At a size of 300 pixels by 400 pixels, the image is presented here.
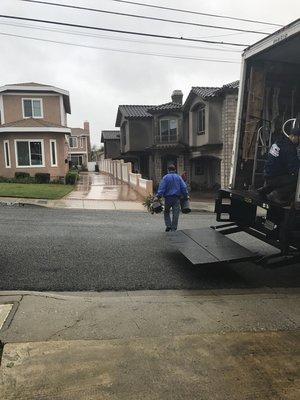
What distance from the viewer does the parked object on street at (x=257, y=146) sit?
19.7 ft

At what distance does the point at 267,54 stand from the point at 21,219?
26.4 feet

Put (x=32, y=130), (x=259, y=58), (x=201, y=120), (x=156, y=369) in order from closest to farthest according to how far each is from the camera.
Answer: (x=156, y=369), (x=259, y=58), (x=32, y=130), (x=201, y=120)

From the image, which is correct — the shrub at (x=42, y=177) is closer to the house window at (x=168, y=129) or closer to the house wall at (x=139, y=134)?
the house window at (x=168, y=129)

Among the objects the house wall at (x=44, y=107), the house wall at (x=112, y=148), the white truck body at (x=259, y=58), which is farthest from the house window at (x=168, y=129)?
the white truck body at (x=259, y=58)

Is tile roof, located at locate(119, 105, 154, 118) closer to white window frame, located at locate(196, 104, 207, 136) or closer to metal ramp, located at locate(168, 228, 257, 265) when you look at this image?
white window frame, located at locate(196, 104, 207, 136)

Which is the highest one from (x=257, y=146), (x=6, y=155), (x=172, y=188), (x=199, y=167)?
(x=257, y=146)

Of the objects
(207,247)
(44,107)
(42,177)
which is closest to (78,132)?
(44,107)

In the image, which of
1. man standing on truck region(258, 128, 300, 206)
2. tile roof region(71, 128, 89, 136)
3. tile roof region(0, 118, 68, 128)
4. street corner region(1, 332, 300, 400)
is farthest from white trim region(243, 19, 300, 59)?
tile roof region(71, 128, 89, 136)

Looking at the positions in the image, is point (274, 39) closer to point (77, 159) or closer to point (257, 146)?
point (257, 146)

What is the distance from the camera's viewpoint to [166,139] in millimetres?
30391

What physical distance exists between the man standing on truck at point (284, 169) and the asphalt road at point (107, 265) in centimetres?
147

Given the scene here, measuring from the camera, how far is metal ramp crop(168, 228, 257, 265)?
19.5 ft

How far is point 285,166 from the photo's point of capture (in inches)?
235

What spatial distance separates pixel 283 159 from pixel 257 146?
1646 mm
